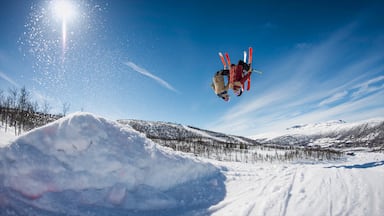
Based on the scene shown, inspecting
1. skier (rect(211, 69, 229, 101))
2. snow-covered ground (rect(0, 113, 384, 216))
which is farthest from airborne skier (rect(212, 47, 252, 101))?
snow-covered ground (rect(0, 113, 384, 216))

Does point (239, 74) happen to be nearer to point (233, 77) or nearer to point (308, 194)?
point (233, 77)

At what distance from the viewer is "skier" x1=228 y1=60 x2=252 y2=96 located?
1045 centimetres

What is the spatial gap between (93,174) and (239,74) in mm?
7755

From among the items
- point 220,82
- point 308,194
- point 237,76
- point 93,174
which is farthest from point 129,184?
point 237,76

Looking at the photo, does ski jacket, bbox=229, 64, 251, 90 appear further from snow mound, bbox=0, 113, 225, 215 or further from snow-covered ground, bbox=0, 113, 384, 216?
snow mound, bbox=0, 113, 225, 215

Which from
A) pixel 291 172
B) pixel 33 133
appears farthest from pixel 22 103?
pixel 291 172

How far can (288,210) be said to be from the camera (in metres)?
6.34

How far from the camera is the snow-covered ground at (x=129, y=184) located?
6.32 meters

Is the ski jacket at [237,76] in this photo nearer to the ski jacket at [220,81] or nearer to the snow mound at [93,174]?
the ski jacket at [220,81]

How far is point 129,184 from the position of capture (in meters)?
7.75

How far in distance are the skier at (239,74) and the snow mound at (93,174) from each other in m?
4.76

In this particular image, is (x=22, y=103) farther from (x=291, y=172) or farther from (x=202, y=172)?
(x=291, y=172)

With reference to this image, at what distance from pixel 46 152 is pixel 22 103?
46156 mm

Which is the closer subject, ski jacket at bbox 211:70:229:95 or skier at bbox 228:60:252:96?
skier at bbox 228:60:252:96
